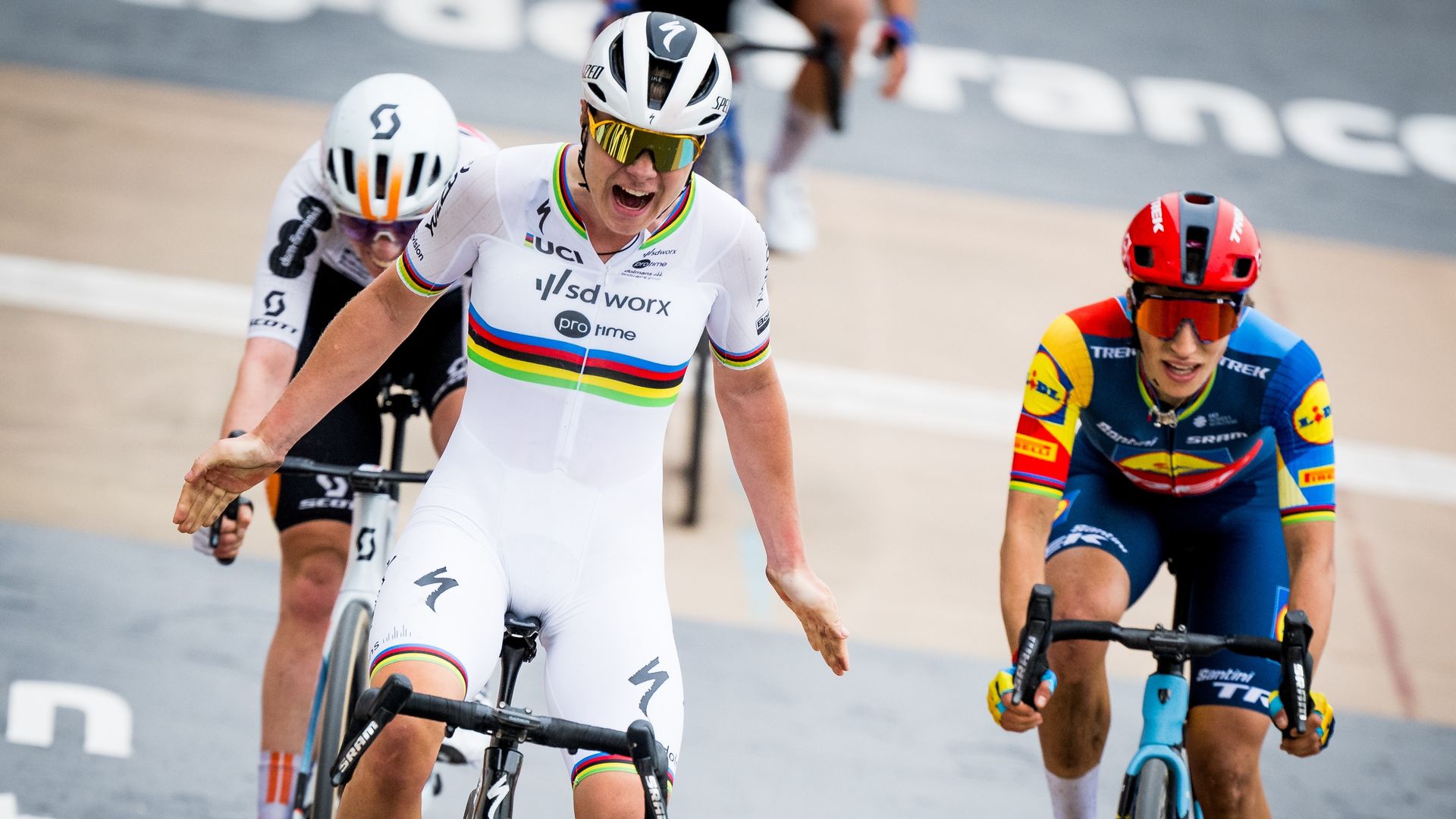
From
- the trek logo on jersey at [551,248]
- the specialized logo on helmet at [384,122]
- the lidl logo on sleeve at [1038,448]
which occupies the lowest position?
the lidl logo on sleeve at [1038,448]

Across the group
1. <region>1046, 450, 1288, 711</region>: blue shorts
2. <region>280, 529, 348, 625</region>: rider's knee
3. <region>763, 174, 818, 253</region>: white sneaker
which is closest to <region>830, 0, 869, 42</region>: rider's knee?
<region>763, 174, 818, 253</region>: white sneaker

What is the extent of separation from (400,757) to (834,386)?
4.61m

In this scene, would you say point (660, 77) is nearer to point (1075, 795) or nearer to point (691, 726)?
point (1075, 795)

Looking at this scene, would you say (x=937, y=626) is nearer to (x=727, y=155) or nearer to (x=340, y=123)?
(x=727, y=155)

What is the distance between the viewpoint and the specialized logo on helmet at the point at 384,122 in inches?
154

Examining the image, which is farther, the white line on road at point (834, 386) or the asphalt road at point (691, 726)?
the white line on road at point (834, 386)

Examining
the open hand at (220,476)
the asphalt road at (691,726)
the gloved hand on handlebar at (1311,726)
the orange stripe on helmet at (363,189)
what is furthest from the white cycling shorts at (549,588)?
the asphalt road at (691,726)

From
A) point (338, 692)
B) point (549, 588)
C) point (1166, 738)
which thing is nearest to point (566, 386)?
point (549, 588)

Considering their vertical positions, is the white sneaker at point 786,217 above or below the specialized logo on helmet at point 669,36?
above

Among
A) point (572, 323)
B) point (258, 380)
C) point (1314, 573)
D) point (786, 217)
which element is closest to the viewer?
point (572, 323)

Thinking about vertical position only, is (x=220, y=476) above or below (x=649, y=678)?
above

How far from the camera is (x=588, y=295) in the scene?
134 inches

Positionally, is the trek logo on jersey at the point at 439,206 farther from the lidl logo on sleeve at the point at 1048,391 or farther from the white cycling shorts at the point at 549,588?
the lidl logo on sleeve at the point at 1048,391

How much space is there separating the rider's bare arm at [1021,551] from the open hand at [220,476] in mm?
1646
